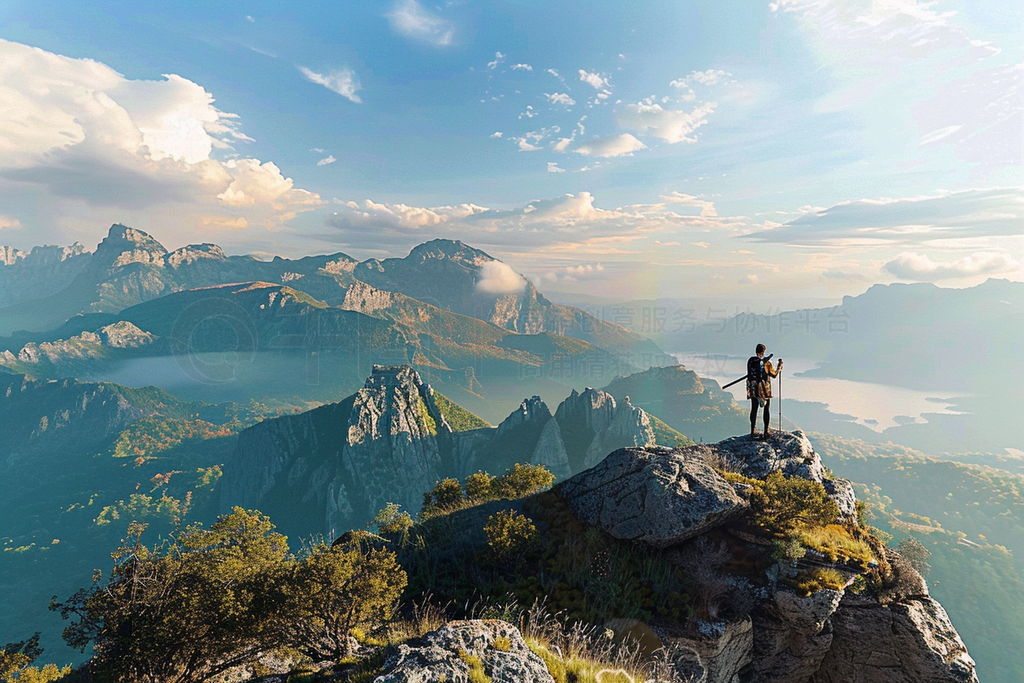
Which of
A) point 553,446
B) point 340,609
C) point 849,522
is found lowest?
point 553,446

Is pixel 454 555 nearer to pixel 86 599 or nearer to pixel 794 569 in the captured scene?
pixel 86 599

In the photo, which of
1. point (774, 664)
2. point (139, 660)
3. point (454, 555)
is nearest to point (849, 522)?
point (774, 664)

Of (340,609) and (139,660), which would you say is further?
(340,609)

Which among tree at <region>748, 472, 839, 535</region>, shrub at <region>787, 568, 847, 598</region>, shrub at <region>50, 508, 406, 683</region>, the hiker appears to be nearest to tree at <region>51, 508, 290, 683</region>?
shrub at <region>50, 508, 406, 683</region>

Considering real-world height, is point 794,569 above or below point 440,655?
below

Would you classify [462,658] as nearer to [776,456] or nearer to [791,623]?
[791,623]

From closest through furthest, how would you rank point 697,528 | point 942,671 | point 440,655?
1. point 440,655
2. point 942,671
3. point 697,528

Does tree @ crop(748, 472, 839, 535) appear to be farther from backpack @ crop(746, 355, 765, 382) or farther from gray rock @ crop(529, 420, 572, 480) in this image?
gray rock @ crop(529, 420, 572, 480)
